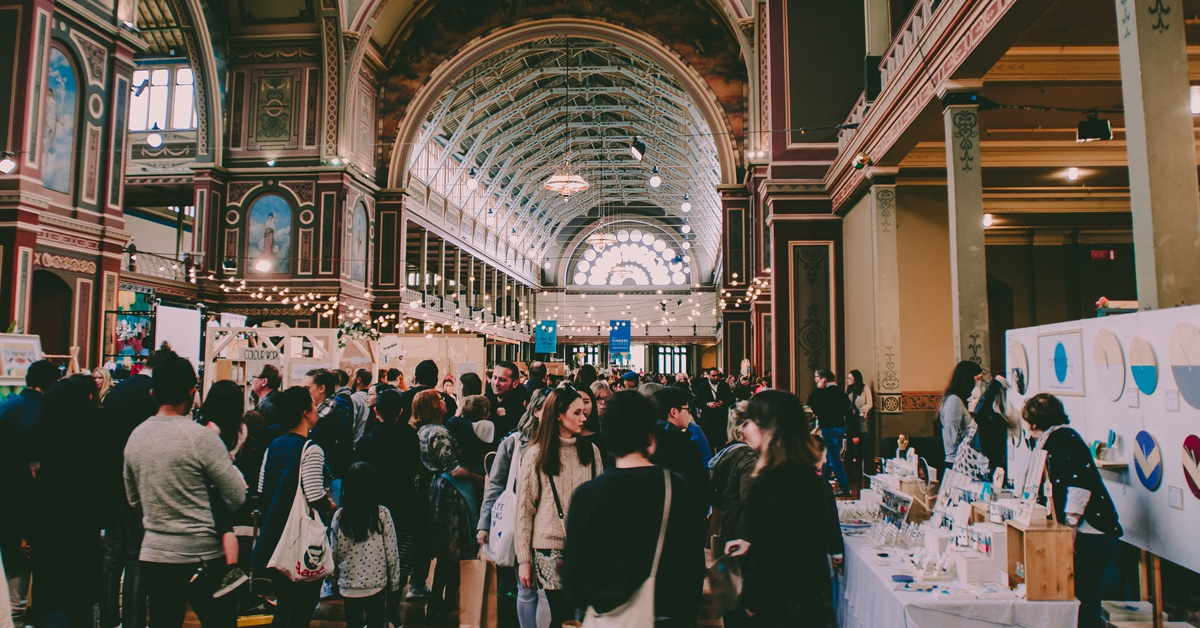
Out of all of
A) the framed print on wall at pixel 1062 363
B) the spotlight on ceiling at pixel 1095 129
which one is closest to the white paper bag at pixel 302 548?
the framed print on wall at pixel 1062 363

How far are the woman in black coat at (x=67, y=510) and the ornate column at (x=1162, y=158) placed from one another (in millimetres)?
5237

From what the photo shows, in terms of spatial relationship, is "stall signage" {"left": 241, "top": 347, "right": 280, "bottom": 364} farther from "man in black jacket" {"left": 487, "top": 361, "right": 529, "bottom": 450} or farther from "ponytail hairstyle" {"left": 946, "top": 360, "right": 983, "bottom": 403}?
"ponytail hairstyle" {"left": 946, "top": 360, "right": 983, "bottom": 403}

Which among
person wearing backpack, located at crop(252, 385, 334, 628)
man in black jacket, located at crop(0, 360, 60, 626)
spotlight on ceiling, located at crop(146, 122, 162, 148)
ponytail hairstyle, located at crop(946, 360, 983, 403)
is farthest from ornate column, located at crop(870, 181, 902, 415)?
spotlight on ceiling, located at crop(146, 122, 162, 148)

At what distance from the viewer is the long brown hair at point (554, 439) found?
317 centimetres

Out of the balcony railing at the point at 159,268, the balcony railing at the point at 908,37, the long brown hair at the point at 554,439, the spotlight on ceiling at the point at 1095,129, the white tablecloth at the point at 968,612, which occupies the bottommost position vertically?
the white tablecloth at the point at 968,612

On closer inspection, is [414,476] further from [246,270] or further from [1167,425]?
[246,270]

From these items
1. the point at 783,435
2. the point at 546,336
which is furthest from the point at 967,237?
the point at 546,336

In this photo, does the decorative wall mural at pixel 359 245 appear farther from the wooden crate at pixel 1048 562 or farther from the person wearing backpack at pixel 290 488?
the wooden crate at pixel 1048 562

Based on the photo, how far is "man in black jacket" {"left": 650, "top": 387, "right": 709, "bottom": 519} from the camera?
3.91m

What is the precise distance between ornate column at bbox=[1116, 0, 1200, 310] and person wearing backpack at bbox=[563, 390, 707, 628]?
3059 mm

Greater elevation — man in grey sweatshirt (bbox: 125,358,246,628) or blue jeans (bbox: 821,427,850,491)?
man in grey sweatshirt (bbox: 125,358,246,628)

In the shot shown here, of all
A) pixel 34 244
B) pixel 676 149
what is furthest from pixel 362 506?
pixel 676 149

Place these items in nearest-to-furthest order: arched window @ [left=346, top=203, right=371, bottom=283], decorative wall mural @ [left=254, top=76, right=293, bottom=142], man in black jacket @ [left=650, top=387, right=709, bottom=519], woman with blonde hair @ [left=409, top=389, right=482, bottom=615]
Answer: man in black jacket @ [left=650, top=387, right=709, bottom=519]
woman with blonde hair @ [left=409, top=389, right=482, bottom=615]
decorative wall mural @ [left=254, top=76, right=293, bottom=142]
arched window @ [left=346, top=203, right=371, bottom=283]

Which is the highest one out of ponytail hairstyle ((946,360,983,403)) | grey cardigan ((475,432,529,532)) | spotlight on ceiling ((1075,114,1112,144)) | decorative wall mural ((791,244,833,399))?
spotlight on ceiling ((1075,114,1112,144))
